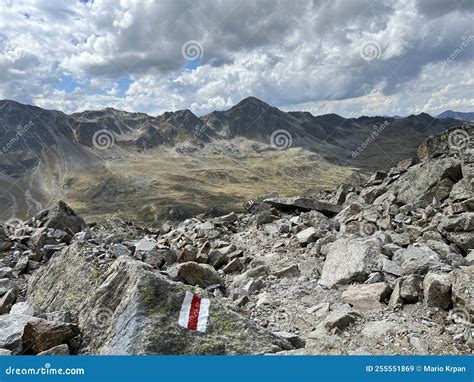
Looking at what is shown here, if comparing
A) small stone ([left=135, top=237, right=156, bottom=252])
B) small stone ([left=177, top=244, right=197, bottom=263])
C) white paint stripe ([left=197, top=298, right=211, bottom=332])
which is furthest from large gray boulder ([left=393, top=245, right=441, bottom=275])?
small stone ([left=135, top=237, right=156, bottom=252])

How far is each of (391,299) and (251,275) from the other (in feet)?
17.5

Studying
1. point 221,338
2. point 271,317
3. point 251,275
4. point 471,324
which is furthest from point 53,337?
point 471,324

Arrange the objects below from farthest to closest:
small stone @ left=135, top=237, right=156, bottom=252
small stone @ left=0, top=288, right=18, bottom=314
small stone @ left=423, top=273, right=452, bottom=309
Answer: small stone @ left=135, top=237, right=156, bottom=252
small stone @ left=0, top=288, right=18, bottom=314
small stone @ left=423, top=273, right=452, bottom=309

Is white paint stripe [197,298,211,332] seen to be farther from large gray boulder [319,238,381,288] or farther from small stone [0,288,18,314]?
small stone [0,288,18,314]

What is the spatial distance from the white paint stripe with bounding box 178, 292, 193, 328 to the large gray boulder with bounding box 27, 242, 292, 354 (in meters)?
0.09

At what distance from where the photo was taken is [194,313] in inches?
327

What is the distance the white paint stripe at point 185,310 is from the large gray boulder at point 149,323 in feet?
0.30

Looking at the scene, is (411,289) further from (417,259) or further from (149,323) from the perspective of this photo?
(149,323)

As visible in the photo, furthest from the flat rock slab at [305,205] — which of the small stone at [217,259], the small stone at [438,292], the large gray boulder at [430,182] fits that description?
the small stone at [438,292]

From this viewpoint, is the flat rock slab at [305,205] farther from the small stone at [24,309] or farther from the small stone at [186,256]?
the small stone at [24,309]

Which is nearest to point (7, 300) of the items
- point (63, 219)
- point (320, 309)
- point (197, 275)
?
point (197, 275)

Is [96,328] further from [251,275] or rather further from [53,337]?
[251,275]

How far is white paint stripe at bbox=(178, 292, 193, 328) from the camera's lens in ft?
26.7

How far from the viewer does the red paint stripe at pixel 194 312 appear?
815 centimetres
